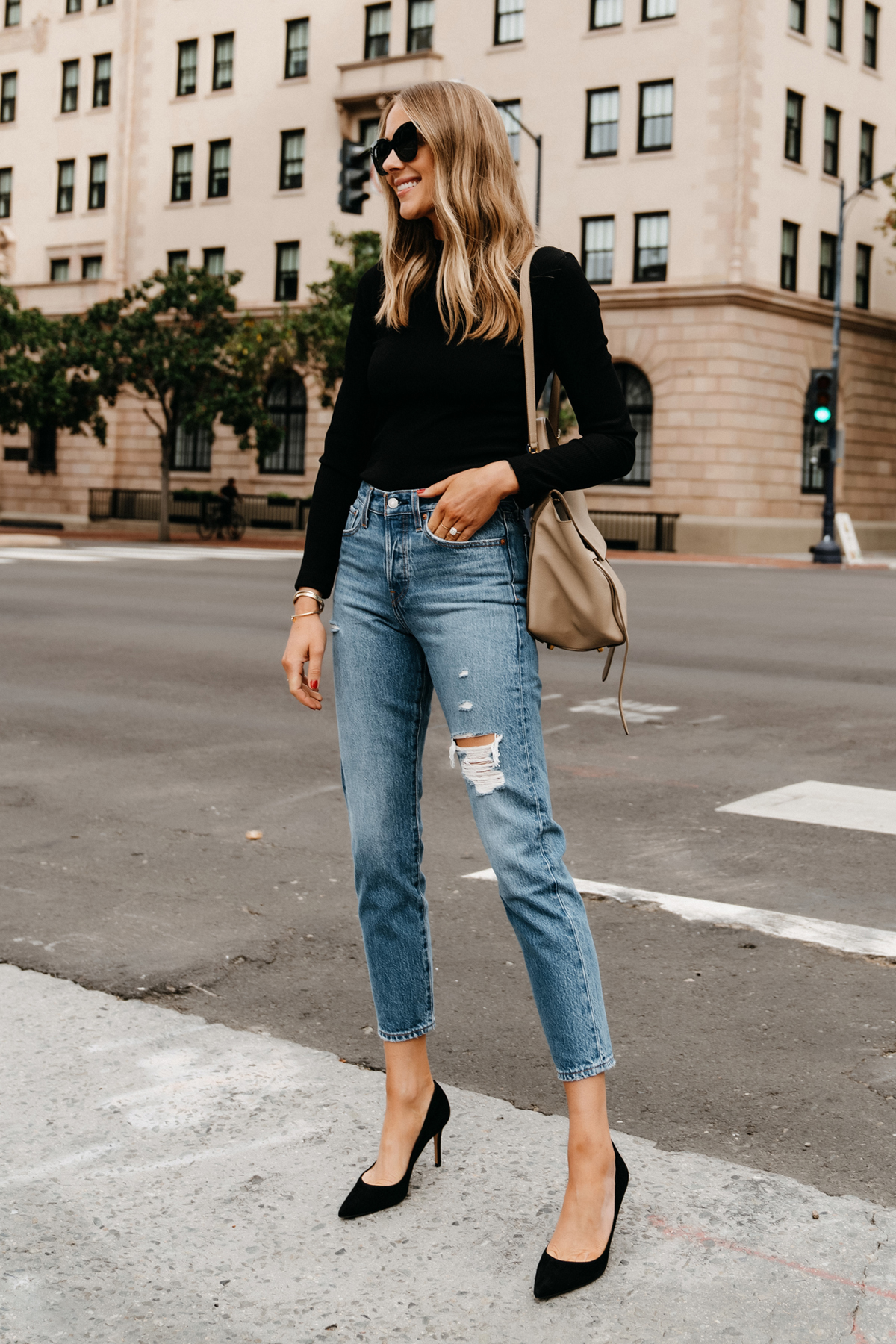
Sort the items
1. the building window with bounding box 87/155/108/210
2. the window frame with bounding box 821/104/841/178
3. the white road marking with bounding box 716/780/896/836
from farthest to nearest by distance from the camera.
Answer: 1. the building window with bounding box 87/155/108/210
2. the window frame with bounding box 821/104/841/178
3. the white road marking with bounding box 716/780/896/836

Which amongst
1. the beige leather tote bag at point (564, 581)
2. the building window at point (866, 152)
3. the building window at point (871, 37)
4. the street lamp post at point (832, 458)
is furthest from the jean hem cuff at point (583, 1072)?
the building window at point (871, 37)

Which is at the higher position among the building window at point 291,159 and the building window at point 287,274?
the building window at point 291,159

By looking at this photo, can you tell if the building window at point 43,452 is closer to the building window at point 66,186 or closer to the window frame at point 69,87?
the building window at point 66,186

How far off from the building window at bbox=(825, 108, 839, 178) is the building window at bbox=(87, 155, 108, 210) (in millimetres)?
21967

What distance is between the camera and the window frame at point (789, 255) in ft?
121

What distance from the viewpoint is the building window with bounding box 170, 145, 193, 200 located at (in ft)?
148

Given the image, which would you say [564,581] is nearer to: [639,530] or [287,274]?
[639,530]

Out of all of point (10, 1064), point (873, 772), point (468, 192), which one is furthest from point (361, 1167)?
point (873, 772)

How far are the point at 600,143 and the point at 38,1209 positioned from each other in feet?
123

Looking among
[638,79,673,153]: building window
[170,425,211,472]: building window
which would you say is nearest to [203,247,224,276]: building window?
[170,425,211,472]: building window

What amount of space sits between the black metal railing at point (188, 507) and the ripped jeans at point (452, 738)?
1441 inches

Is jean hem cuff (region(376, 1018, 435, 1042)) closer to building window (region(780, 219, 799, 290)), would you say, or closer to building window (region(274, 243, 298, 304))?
building window (region(780, 219, 799, 290))

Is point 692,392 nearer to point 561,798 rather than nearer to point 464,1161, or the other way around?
point 561,798

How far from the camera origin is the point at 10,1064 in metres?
3.56
